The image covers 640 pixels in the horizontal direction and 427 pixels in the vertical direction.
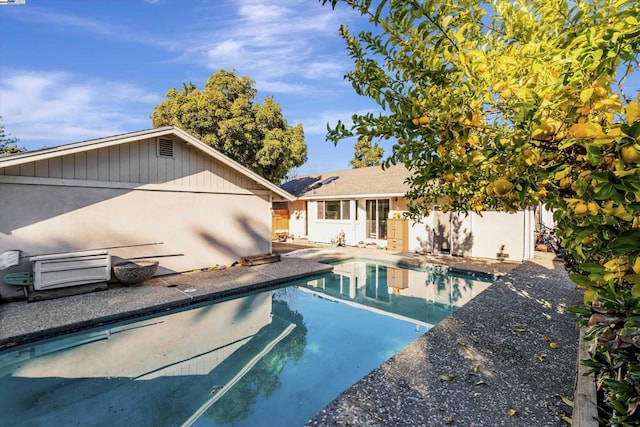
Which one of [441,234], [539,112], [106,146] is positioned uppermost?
[106,146]

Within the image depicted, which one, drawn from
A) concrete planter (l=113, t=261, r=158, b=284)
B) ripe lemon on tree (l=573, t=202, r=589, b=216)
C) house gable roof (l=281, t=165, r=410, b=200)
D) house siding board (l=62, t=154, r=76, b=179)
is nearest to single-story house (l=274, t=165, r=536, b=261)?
house gable roof (l=281, t=165, r=410, b=200)

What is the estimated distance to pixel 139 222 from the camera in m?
9.23

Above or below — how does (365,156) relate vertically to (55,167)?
above

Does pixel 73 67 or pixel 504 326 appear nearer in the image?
pixel 504 326

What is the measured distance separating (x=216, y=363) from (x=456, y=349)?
3849 mm

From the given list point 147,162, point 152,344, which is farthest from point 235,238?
point 152,344

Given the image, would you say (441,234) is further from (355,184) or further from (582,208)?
(582,208)

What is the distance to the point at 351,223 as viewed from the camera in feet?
55.0

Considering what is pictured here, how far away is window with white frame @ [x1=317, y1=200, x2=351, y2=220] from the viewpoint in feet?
55.9

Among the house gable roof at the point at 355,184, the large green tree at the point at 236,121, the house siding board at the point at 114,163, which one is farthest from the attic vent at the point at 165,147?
the house gable roof at the point at 355,184

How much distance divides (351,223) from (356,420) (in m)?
13.8

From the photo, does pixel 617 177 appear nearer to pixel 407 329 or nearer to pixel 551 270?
pixel 407 329

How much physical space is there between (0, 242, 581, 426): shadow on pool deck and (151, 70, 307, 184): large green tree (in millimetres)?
9805

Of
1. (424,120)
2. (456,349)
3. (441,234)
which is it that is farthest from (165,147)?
(441,234)
